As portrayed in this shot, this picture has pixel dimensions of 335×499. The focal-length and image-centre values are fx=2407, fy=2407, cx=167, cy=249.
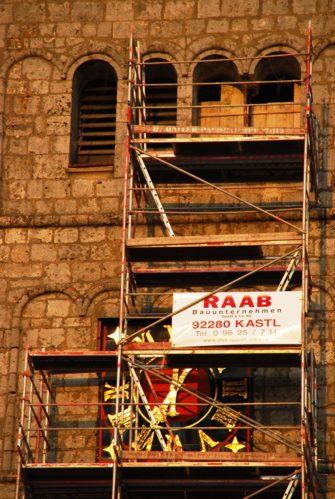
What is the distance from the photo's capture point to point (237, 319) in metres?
35.6

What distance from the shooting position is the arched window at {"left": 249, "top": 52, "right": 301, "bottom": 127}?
126 feet

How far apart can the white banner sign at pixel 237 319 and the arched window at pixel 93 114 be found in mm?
3744

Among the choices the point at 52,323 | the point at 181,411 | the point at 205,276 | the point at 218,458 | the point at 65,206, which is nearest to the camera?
the point at 218,458

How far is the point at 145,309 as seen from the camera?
3716 cm

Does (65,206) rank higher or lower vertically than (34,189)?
lower

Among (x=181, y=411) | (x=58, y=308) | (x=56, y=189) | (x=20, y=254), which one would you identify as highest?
(x=56, y=189)

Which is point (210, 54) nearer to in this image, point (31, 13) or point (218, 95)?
point (218, 95)

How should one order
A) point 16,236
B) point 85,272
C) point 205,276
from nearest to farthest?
point 205,276 → point 85,272 → point 16,236

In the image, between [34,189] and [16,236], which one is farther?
[34,189]

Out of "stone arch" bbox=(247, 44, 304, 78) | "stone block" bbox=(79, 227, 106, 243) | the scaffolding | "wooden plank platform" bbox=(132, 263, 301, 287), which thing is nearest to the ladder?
the scaffolding

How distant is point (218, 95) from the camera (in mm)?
38938

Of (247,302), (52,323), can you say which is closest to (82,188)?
(52,323)

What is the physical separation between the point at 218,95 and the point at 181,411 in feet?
18.3

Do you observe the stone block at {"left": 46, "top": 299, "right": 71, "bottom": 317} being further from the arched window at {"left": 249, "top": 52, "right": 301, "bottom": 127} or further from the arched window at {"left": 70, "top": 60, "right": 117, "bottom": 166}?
the arched window at {"left": 249, "top": 52, "right": 301, "bottom": 127}
